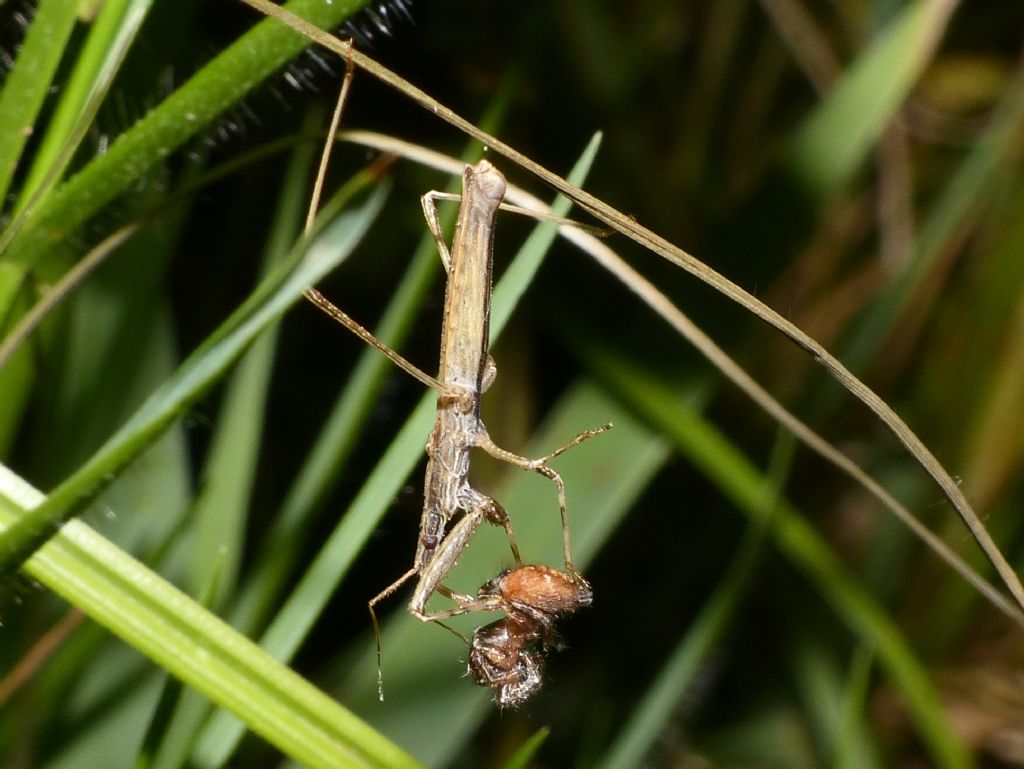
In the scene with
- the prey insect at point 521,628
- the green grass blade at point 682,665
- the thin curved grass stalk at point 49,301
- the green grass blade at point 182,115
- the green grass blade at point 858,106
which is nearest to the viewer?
the green grass blade at point 182,115

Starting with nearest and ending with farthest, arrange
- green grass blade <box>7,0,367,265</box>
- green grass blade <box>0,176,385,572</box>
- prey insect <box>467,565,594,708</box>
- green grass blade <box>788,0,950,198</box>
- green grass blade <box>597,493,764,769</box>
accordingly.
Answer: green grass blade <box>0,176,385,572</box>
green grass blade <box>7,0,367,265</box>
prey insect <box>467,565,594,708</box>
green grass blade <box>597,493,764,769</box>
green grass blade <box>788,0,950,198</box>

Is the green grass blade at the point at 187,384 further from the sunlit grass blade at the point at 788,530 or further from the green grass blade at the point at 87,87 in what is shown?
the sunlit grass blade at the point at 788,530

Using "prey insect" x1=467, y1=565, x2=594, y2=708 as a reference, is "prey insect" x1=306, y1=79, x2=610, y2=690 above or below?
above

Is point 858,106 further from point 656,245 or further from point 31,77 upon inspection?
point 31,77

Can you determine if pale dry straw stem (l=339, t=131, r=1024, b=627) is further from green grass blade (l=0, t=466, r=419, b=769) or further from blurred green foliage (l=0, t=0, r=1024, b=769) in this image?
green grass blade (l=0, t=466, r=419, b=769)

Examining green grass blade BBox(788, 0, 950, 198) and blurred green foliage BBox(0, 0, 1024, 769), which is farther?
green grass blade BBox(788, 0, 950, 198)

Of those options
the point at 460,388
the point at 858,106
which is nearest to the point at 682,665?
the point at 460,388

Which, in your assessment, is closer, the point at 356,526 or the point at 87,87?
the point at 87,87

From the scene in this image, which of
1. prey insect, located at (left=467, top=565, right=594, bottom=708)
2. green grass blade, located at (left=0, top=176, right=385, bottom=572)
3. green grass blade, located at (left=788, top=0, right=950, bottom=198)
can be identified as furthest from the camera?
green grass blade, located at (left=788, top=0, right=950, bottom=198)

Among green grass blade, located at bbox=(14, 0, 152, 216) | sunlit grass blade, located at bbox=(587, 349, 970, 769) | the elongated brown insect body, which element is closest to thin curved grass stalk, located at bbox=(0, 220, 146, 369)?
green grass blade, located at bbox=(14, 0, 152, 216)

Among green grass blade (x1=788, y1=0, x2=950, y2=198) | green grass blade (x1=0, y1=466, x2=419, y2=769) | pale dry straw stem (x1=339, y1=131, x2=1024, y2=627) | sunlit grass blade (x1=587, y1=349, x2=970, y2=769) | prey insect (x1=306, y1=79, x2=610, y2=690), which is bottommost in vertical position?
green grass blade (x1=0, y1=466, x2=419, y2=769)

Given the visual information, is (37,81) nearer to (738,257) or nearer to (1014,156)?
(738,257)

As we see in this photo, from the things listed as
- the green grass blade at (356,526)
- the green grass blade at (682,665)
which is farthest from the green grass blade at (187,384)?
the green grass blade at (682,665)
